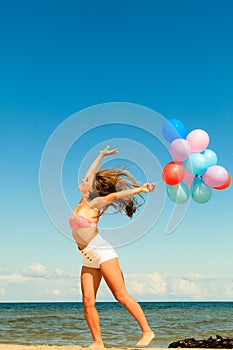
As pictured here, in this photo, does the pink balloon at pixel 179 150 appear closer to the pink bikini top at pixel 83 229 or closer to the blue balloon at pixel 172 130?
the blue balloon at pixel 172 130

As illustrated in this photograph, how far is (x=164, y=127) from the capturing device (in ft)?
25.8

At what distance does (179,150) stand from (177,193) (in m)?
0.63

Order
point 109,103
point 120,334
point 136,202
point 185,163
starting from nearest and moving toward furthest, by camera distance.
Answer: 1. point 136,202
2. point 109,103
3. point 185,163
4. point 120,334

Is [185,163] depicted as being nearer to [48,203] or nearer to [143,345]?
[48,203]

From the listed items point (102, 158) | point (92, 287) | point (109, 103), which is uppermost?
point (109, 103)

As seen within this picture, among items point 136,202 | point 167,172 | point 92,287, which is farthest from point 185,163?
point 92,287

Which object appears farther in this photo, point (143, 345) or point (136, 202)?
point (136, 202)

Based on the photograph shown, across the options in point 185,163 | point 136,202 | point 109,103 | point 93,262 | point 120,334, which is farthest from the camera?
point 120,334

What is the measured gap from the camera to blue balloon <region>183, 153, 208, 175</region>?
25.3ft

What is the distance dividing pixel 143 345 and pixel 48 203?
2078 mm

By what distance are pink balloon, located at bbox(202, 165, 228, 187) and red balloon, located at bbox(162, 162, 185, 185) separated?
48 centimetres

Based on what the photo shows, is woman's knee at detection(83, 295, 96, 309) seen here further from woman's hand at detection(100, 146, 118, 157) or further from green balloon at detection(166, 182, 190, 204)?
green balloon at detection(166, 182, 190, 204)

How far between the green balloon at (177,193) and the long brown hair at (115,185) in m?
1.03

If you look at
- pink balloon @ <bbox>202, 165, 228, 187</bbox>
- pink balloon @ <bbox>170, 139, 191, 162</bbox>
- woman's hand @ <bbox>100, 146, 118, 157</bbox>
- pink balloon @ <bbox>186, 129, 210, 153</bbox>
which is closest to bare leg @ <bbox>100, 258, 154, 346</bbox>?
woman's hand @ <bbox>100, 146, 118, 157</bbox>
